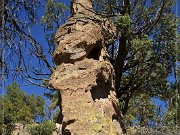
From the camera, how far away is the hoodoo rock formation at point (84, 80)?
23.7ft

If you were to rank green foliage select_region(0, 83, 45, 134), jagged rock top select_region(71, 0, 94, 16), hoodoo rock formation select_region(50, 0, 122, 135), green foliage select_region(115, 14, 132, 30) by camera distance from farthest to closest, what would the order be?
green foliage select_region(0, 83, 45, 134) < green foliage select_region(115, 14, 132, 30) < jagged rock top select_region(71, 0, 94, 16) < hoodoo rock formation select_region(50, 0, 122, 135)

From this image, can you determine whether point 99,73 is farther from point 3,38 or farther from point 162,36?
point 162,36

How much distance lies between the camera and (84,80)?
7.51m

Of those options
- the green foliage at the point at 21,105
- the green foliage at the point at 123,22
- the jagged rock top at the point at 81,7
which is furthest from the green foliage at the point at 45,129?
the green foliage at the point at 21,105

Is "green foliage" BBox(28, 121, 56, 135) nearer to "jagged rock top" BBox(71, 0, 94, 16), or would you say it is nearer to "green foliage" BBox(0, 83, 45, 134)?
"jagged rock top" BBox(71, 0, 94, 16)

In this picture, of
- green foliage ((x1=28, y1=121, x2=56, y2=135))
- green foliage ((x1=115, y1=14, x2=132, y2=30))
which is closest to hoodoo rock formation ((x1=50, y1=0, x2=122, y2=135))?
green foliage ((x1=115, y1=14, x2=132, y2=30))

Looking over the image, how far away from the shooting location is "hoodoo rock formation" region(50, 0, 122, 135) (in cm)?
723

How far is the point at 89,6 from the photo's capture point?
944 centimetres

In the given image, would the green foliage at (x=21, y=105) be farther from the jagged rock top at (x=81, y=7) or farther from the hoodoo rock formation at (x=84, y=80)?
the hoodoo rock formation at (x=84, y=80)

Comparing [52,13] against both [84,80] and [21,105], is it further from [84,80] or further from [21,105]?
[21,105]

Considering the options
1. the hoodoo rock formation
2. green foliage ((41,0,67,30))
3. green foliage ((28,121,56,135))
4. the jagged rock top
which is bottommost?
the hoodoo rock formation

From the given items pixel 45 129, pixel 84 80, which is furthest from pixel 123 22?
pixel 84 80

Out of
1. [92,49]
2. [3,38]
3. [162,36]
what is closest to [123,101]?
[162,36]

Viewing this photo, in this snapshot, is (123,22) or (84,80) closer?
(84,80)
